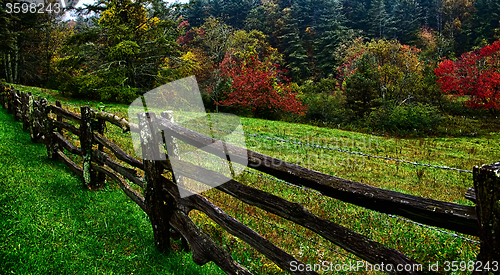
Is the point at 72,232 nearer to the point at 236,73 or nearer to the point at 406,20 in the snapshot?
the point at 236,73

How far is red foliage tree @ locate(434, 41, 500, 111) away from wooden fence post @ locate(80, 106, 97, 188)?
28277 millimetres

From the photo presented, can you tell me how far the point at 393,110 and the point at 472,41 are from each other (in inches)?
1643

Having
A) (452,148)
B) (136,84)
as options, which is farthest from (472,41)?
(136,84)

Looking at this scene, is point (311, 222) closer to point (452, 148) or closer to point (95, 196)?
point (95, 196)

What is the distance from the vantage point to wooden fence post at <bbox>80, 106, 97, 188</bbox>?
475 cm

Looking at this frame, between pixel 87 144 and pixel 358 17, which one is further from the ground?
pixel 358 17

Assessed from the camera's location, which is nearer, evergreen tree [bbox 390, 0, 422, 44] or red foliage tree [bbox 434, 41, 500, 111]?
red foliage tree [bbox 434, 41, 500, 111]

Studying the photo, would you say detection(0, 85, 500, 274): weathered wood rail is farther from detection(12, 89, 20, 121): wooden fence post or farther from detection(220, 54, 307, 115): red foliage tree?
detection(220, 54, 307, 115): red foliage tree

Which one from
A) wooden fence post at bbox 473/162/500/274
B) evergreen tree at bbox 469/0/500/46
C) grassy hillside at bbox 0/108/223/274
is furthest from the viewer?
evergreen tree at bbox 469/0/500/46

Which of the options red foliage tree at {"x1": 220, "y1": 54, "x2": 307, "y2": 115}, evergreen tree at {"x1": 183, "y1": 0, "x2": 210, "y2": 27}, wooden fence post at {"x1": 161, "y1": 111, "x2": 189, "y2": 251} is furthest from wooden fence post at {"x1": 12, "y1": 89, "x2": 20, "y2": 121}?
evergreen tree at {"x1": 183, "y1": 0, "x2": 210, "y2": 27}

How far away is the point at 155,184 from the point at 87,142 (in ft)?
8.18

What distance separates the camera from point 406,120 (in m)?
20.4

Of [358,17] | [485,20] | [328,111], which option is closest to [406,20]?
[358,17]

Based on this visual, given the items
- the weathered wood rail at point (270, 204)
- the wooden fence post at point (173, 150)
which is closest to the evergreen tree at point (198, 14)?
the weathered wood rail at point (270, 204)
